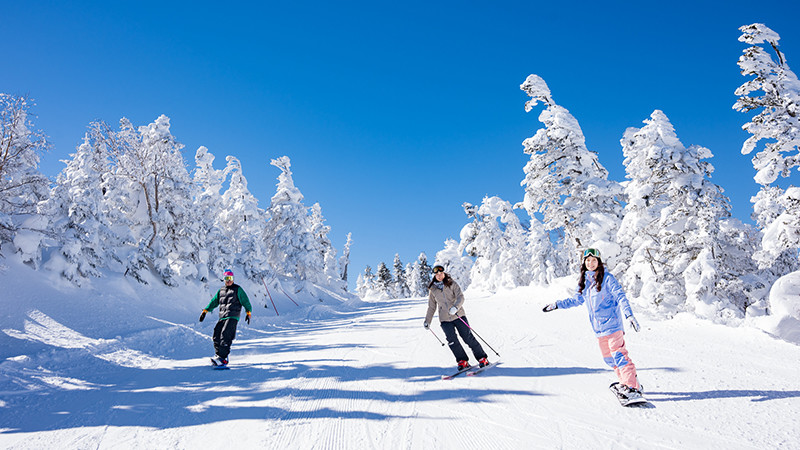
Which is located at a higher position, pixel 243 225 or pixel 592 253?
pixel 243 225

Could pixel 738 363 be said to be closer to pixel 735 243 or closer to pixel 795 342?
pixel 795 342

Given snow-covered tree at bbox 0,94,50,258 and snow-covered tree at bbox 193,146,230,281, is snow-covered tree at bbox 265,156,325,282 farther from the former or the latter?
snow-covered tree at bbox 0,94,50,258

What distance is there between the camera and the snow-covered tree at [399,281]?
80.2 m

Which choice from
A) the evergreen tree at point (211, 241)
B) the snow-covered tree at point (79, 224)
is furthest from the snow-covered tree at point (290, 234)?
the snow-covered tree at point (79, 224)

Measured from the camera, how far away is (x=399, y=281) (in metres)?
80.3

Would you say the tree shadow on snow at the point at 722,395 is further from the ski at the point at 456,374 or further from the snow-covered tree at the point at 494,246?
the snow-covered tree at the point at 494,246

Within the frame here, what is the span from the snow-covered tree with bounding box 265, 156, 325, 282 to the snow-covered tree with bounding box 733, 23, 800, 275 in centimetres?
3137

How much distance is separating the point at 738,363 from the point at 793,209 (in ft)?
18.3

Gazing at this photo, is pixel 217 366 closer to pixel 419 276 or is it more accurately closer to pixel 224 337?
pixel 224 337

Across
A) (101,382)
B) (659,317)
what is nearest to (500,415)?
(101,382)

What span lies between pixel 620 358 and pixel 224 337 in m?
7.58

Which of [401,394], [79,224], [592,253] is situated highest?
[79,224]

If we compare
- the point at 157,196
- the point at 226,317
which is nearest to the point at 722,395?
the point at 226,317

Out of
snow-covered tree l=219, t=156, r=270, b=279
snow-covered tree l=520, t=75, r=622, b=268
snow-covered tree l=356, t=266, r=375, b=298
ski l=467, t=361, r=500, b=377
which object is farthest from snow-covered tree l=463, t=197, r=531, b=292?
snow-covered tree l=356, t=266, r=375, b=298
